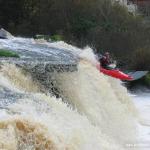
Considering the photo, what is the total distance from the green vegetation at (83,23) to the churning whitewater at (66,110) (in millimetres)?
6618

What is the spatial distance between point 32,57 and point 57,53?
1.63 meters

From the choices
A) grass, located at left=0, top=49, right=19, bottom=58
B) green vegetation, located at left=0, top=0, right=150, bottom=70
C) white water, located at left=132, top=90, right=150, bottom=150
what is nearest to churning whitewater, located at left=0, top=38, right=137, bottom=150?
white water, located at left=132, top=90, right=150, bottom=150

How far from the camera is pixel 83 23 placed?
2620 centimetres

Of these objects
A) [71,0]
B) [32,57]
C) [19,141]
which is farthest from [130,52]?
[19,141]

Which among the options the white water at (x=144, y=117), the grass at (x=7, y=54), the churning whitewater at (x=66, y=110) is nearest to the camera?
the churning whitewater at (x=66, y=110)

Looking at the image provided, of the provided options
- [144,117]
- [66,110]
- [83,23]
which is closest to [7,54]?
[144,117]

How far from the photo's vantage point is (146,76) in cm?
2100

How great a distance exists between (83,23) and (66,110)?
56.1 feet

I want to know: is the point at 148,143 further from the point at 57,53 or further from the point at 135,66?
the point at 135,66

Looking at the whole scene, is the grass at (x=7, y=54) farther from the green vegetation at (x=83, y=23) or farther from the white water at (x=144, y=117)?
the green vegetation at (x=83, y=23)

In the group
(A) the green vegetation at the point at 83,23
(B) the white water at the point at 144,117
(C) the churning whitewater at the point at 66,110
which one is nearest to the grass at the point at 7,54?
(C) the churning whitewater at the point at 66,110

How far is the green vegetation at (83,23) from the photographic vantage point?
965 inches

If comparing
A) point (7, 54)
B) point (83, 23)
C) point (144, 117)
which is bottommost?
point (144, 117)

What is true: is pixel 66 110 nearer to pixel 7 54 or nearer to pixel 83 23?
pixel 7 54
